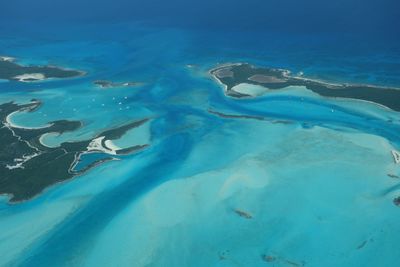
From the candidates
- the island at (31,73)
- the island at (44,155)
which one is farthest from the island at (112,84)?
the island at (44,155)

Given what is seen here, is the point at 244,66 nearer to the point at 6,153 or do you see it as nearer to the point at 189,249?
the point at 6,153

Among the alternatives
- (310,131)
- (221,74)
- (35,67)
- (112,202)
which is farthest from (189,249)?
(35,67)

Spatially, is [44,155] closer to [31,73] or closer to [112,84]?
[112,84]

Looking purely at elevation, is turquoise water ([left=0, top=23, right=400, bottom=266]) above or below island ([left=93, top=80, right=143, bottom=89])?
below

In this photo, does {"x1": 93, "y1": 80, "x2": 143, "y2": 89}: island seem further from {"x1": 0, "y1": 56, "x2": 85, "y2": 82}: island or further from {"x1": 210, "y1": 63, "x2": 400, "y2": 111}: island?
{"x1": 210, "y1": 63, "x2": 400, "y2": 111}: island

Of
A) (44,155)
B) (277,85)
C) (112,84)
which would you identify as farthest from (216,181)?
(112,84)

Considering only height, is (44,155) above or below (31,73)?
below

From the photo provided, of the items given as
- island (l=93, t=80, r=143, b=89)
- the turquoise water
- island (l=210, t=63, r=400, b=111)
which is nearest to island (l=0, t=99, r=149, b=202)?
the turquoise water
